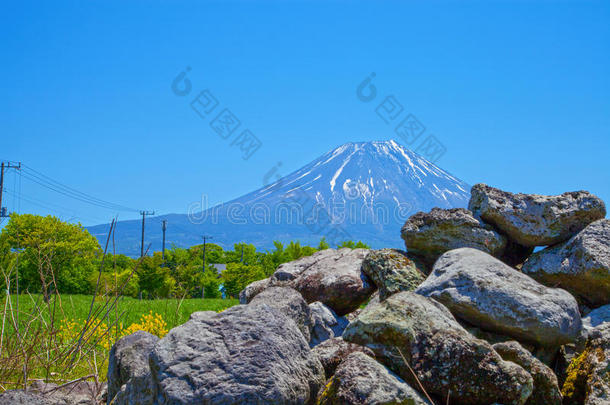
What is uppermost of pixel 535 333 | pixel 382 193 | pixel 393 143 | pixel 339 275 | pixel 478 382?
pixel 393 143

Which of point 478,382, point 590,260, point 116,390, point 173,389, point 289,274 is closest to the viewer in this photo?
point 173,389

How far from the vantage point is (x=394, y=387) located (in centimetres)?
424

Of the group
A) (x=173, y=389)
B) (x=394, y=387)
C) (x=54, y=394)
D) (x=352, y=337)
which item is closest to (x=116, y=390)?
(x=54, y=394)

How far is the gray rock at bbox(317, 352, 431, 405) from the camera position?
416cm

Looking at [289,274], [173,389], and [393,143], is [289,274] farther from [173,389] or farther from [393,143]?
[393,143]

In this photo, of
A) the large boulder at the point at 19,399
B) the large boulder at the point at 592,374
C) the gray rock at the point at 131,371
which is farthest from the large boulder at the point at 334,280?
the large boulder at the point at 19,399

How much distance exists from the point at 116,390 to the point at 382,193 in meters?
170

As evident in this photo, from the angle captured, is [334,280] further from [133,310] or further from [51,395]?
[133,310]

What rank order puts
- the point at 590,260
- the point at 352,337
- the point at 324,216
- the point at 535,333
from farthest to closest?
the point at 324,216 < the point at 590,260 < the point at 535,333 < the point at 352,337

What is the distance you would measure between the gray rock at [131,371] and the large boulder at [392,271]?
3409 millimetres

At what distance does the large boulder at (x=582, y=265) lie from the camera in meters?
7.34

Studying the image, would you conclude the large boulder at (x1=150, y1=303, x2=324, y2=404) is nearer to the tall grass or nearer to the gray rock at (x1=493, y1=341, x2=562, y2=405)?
the tall grass

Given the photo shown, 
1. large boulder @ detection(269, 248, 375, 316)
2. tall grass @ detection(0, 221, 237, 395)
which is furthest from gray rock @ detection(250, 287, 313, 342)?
large boulder @ detection(269, 248, 375, 316)

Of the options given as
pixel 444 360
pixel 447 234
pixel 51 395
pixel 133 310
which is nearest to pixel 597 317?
pixel 447 234
